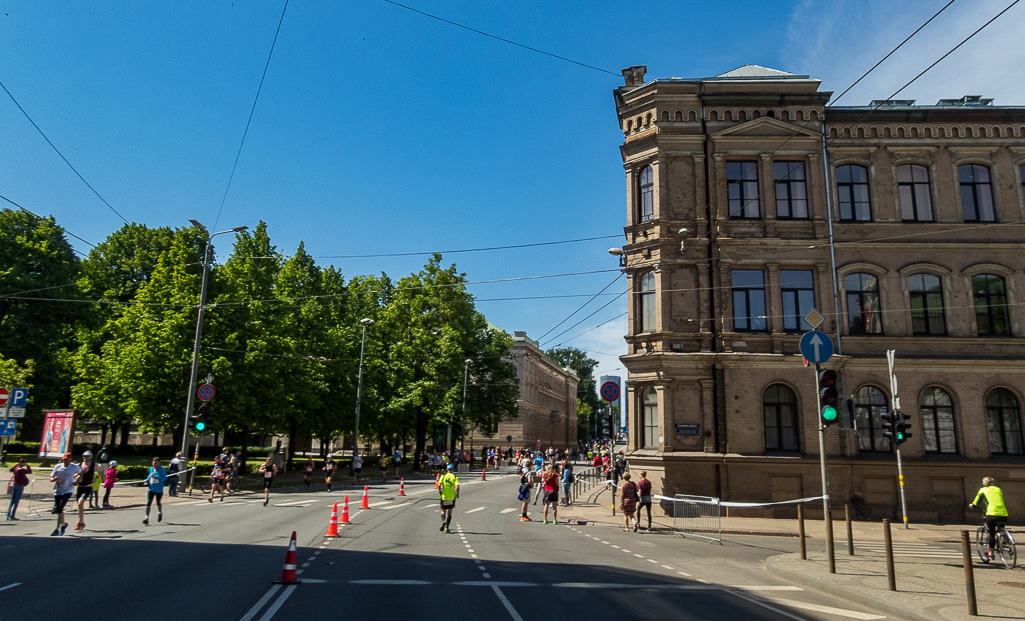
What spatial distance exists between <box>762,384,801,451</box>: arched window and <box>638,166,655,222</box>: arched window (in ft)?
24.8

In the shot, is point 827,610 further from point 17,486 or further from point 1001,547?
point 17,486

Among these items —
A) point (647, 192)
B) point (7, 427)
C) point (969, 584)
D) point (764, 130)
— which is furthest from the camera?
point (647, 192)

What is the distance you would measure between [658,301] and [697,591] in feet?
45.7

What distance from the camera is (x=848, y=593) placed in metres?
9.95

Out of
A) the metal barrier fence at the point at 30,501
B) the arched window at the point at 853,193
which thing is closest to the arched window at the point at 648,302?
the arched window at the point at 853,193

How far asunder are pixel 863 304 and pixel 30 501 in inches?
1145

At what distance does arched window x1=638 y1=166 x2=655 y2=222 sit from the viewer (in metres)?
24.1

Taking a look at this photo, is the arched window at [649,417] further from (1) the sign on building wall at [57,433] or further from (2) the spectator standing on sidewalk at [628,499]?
(1) the sign on building wall at [57,433]

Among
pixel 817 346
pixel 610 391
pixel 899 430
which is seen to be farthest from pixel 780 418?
pixel 817 346

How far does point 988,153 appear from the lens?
23.9 meters

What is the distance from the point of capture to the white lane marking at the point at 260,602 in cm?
765

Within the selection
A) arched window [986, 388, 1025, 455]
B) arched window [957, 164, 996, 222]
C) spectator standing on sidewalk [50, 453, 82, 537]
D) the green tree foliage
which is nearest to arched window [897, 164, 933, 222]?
arched window [957, 164, 996, 222]

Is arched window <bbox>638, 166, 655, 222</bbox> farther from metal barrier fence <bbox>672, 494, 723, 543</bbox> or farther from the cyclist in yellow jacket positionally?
the cyclist in yellow jacket

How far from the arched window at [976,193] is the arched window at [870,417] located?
7.55 metres
